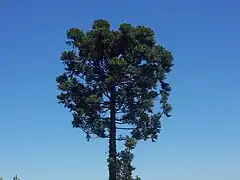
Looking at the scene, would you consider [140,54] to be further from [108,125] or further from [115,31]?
[108,125]

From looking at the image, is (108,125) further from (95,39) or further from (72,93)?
(95,39)

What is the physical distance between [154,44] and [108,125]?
748cm

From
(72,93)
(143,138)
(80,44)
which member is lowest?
(143,138)

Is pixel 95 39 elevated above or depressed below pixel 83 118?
above

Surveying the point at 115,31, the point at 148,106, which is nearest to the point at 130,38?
the point at 115,31

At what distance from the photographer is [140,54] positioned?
156 ft

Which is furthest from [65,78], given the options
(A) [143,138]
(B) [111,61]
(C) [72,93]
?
(A) [143,138]

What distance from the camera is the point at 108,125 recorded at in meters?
47.4

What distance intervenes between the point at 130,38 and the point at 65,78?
6.11 meters

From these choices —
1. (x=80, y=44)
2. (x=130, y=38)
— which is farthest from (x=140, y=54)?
(x=80, y=44)

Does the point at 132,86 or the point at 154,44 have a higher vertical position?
the point at 154,44

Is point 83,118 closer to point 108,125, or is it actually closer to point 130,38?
point 108,125

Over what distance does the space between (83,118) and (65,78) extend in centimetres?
361

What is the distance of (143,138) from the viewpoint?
158 feet
